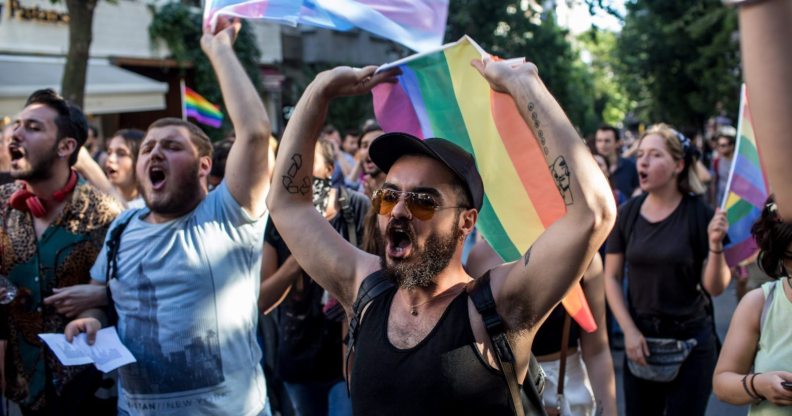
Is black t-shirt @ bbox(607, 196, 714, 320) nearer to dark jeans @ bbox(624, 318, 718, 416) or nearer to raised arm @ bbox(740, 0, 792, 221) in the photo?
dark jeans @ bbox(624, 318, 718, 416)

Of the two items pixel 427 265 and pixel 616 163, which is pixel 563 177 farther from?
pixel 616 163

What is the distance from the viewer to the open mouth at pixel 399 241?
8.28 feet

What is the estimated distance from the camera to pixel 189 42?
2147 cm

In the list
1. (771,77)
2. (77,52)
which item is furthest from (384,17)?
(77,52)

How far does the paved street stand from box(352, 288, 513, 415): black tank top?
196 inches

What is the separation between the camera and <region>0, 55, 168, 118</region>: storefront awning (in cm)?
1452

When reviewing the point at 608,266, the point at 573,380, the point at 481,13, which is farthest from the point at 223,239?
the point at 481,13

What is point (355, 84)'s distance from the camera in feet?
9.68

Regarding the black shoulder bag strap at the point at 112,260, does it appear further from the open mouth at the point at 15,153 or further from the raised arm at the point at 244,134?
the open mouth at the point at 15,153

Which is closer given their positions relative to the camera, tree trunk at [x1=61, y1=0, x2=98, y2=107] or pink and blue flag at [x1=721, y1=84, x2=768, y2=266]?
pink and blue flag at [x1=721, y1=84, x2=768, y2=266]

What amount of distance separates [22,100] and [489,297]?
45.6 ft

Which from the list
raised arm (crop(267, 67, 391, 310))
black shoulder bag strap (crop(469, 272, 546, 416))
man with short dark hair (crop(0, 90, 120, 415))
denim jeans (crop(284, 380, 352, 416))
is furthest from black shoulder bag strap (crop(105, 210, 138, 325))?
black shoulder bag strap (crop(469, 272, 546, 416))

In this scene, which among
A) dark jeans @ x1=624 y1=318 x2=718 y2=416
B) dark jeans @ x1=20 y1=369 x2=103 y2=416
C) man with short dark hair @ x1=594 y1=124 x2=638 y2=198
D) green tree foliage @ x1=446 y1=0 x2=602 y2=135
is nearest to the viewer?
dark jeans @ x1=20 y1=369 x2=103 y2=416

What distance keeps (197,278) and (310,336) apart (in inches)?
51.8
